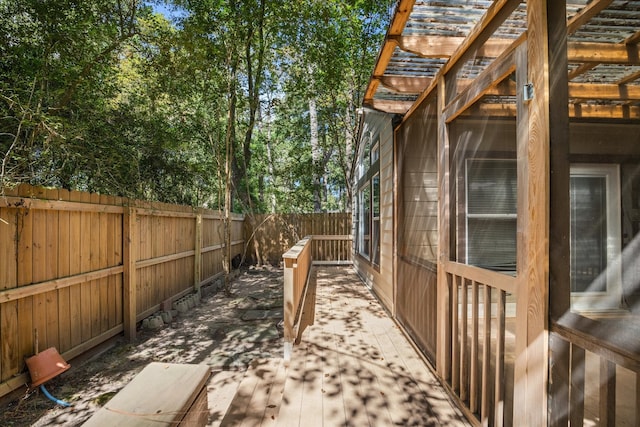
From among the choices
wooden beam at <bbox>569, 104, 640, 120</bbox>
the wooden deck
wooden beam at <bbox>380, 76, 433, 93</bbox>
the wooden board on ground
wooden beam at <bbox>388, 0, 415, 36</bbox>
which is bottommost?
the wooden deck

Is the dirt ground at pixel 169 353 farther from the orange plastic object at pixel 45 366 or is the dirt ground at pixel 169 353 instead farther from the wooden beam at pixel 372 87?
the wooden beam at pixel 372 87

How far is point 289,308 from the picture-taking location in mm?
3295

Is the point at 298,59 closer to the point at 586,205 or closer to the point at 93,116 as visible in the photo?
the point at 93,116

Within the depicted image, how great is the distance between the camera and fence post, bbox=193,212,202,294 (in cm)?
683

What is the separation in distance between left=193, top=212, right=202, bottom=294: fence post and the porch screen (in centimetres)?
541

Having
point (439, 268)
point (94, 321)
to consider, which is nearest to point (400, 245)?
point (439, 268)

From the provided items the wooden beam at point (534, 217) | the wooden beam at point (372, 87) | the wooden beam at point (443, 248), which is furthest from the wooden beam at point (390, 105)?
the wooden beam at point (534, 217)

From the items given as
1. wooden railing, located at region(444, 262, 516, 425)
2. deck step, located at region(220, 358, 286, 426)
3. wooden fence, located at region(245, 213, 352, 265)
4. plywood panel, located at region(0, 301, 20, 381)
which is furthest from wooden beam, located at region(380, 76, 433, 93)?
wooden fence, located at region(245, 213, 352, 265)

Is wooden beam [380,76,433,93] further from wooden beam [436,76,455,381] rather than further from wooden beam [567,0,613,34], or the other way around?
wooden beam [567,0,613,34]

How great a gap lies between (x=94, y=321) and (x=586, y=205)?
5.46 metres

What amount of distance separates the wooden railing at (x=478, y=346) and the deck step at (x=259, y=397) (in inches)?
52.2

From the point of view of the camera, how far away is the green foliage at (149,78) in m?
3.74

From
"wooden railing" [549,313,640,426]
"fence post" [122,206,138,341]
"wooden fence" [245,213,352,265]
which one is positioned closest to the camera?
"wooden railing" [549,313,640,426]

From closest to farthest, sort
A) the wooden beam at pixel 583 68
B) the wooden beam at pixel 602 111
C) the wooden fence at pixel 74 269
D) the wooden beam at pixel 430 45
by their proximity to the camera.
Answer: the wooden beam at pixel 583 68 < the wooden beam at pixel 602 111 < the wooden beam at pixel 430 45 < the wooden fence at pixel 74 269
